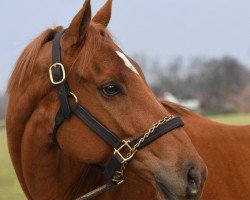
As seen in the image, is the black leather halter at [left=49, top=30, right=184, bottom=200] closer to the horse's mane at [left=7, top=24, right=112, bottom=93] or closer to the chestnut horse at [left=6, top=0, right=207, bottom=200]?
the chestnut horse at [left=6, top=0, right=207, bottom=200]

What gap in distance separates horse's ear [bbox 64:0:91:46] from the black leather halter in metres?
0.12

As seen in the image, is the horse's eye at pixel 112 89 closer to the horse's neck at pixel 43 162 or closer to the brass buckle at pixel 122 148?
the brass buckle at pixel 122 148

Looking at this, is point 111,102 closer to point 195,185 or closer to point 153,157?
point 153,157

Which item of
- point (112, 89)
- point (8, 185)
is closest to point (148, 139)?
point (112, 89)

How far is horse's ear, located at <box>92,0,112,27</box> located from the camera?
13.3ft

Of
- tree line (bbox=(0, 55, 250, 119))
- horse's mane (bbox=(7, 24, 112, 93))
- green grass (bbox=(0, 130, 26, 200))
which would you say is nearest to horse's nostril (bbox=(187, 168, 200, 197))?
horse's mane (bbox=(7, 24, 112, 93))

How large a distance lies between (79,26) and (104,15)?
0.54 meters

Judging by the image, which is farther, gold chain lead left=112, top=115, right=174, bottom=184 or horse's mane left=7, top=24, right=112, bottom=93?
horse's mane left=7, top=24, right=112, bottom=93

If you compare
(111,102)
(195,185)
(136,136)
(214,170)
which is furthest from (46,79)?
(214,170)

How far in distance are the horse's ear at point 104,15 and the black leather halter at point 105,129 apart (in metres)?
0.45

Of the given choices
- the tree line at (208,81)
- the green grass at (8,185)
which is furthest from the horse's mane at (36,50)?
the tree line at (208,81)

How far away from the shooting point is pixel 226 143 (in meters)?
4.60

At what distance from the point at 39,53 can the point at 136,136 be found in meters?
Result: 1.05

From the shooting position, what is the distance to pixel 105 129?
3451 millimetres
